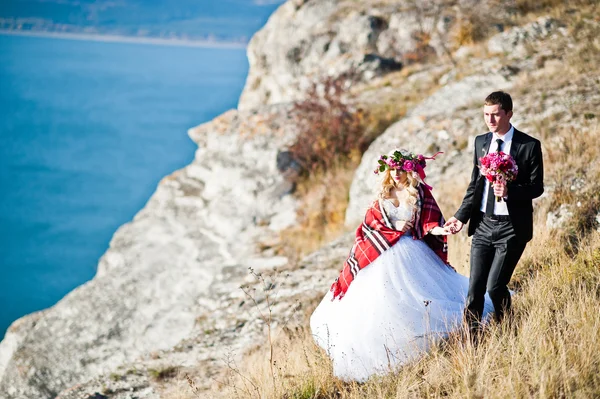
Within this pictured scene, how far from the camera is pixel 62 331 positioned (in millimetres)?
12812

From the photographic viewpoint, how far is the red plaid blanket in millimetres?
4730

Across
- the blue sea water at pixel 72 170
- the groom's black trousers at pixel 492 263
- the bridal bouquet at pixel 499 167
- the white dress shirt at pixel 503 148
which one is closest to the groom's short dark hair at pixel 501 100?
the white dress shirt at pixel 503 148

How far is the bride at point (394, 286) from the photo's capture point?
4.46 meters

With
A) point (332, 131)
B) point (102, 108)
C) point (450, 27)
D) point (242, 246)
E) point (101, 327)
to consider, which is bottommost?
point (101, 327)

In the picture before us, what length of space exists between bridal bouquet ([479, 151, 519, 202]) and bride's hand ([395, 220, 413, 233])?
3.02 ft

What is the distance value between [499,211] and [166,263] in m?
11.6

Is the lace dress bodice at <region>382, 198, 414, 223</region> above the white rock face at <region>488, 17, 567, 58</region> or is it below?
below

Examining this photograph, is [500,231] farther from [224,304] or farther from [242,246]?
[242,246]

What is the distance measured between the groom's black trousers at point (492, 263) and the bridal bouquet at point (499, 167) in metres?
0.36

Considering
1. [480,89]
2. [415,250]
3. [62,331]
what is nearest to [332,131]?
[480,89]

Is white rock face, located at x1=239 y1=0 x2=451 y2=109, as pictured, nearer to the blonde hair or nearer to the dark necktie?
the blonde hair

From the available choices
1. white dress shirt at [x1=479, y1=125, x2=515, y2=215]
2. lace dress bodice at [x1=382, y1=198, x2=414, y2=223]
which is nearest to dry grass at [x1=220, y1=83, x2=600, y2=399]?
white dress shirt at [x1=479, y1=125, x2=515, y2=215]

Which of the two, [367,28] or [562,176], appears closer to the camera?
[562,176]

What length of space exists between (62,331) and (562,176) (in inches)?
441
